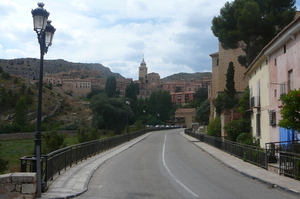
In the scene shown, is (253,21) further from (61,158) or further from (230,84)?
(61,158)

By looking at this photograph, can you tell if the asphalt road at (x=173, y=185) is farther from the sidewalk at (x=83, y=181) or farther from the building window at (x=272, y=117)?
the building window at (x=272, y=117)

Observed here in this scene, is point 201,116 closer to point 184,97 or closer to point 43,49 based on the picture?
point 43,49

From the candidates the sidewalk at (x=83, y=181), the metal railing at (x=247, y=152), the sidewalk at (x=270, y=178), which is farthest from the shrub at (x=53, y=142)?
the sidewalk at (x=270, y=178)

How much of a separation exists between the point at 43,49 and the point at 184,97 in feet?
539

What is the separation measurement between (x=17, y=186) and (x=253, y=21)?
1148 inches

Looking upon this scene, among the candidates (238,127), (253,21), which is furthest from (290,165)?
(253,21)

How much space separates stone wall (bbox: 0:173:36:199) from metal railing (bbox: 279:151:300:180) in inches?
348

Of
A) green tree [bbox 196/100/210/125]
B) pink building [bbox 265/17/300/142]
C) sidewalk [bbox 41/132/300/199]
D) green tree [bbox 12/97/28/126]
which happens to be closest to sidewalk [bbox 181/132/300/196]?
sidewalk [bbox 41/132/300/199]

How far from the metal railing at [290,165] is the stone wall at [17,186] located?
883 cm

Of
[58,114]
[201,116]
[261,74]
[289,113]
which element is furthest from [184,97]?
[289,113]

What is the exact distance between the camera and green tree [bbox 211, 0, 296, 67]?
31500 millimetres

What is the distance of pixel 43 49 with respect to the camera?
9.93 m

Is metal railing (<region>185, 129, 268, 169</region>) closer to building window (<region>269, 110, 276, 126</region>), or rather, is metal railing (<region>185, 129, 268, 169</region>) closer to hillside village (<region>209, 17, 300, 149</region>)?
hillside village (<region>209, 17, 300, 149</region>)

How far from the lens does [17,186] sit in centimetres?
782
